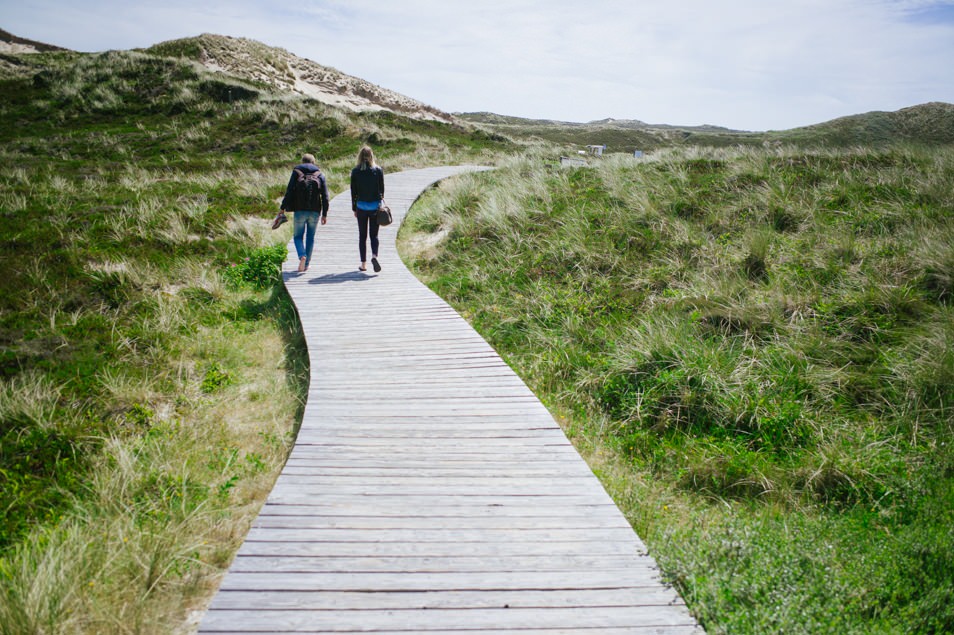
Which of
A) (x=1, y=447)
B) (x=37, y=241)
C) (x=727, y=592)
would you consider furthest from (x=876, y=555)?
(x=37, y=241)

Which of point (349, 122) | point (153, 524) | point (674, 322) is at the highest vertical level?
point (349, 122)

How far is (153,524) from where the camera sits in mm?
3482

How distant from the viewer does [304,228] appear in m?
8.66

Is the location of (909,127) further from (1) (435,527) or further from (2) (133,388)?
(2) (133,388)

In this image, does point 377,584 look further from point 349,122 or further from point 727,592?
point 349,122

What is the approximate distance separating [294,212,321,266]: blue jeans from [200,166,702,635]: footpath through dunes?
397cm

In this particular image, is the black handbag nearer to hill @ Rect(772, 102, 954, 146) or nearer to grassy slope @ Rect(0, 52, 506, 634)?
grassy slope @ Rect(0, 52, 506, 634)

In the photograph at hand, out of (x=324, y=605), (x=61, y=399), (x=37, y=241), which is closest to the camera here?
(x=324, y=605)

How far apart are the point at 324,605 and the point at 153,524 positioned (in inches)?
75.5

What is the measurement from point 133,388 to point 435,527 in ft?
14.6

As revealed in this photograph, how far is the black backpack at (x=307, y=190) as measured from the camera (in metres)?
7.96

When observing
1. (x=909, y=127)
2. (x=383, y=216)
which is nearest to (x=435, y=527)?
(x=383, y=216)

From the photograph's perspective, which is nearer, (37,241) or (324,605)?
(324,605)

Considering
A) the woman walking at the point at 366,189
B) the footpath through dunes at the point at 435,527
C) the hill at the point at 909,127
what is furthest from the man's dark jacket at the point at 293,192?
the hill at the point at 909,127
